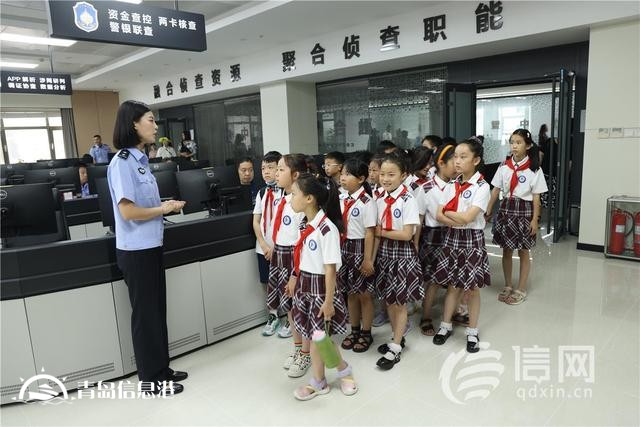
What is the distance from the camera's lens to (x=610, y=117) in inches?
173

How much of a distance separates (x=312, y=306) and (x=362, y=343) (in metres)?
0.77

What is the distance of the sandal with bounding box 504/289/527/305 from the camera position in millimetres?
3373

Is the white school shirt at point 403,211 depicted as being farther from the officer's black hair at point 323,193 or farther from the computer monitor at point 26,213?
the computer monitor at point 26,213

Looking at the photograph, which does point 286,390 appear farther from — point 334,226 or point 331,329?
point 334,226

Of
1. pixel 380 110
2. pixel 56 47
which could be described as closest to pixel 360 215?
pixel 380 110

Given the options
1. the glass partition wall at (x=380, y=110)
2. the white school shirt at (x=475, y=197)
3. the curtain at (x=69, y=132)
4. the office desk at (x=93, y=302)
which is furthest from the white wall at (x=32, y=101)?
the white school shirt at (x=475, y=197)

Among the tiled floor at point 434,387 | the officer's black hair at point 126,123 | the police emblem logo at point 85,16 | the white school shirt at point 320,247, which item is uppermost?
the police emblem logo at point 85,16

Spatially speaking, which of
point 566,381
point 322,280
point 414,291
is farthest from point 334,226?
point 566,381

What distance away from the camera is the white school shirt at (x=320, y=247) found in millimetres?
2008

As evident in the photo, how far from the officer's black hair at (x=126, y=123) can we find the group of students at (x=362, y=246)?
767 millimetres

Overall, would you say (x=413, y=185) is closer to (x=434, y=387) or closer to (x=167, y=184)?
(x=434, y=387)

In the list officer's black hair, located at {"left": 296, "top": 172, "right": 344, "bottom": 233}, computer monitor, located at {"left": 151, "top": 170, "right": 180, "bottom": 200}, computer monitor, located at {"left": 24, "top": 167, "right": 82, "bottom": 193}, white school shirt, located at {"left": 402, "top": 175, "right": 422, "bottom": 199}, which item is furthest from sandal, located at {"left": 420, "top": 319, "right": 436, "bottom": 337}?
computer monitor, located at {"left": 24, "top": 167, "right": 82, "bottom": 193}

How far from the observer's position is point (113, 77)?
1036cm

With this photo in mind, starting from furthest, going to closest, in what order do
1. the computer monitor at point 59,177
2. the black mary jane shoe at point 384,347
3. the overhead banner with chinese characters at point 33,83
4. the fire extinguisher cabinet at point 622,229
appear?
the overhead banner with chinese characters at point 33,83 → the computer monitor at point 59,177 → the fire extinguisher cabinet at point 622,229 → the black mary jane shoe at point 384,347
